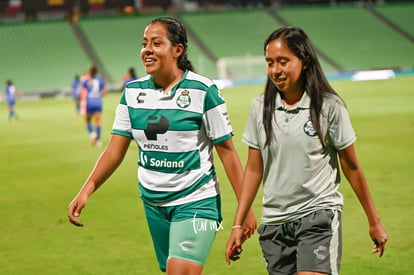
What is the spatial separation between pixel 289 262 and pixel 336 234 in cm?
36

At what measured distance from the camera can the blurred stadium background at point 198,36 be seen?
5541 cm

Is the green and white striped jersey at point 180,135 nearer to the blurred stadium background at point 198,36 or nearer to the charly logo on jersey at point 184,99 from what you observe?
the charly logo on jersey at point 184,99

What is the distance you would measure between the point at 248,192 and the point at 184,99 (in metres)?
0.88

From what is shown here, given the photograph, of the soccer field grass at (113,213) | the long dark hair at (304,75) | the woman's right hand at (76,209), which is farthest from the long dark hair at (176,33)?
the soccer field grass at (113,213)

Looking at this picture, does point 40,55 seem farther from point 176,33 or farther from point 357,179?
point 357,179

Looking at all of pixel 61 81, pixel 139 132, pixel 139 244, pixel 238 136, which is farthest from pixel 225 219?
pixel 61 81

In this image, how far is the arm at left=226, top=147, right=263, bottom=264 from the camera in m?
5.42

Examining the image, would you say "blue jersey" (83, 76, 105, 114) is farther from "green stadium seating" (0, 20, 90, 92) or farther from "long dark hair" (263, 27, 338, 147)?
"green stadium seating" (0, 20, 90, 92)

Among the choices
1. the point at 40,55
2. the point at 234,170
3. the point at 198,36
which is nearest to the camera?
the point at 234,170

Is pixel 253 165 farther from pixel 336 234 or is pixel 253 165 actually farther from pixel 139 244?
pixel 139 244

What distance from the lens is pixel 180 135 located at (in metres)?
5.86

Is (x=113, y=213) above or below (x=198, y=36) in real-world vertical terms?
above

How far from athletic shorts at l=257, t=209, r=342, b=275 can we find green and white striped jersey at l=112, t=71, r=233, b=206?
30.1 inches

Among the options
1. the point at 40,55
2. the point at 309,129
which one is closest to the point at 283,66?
the point at 309,129
